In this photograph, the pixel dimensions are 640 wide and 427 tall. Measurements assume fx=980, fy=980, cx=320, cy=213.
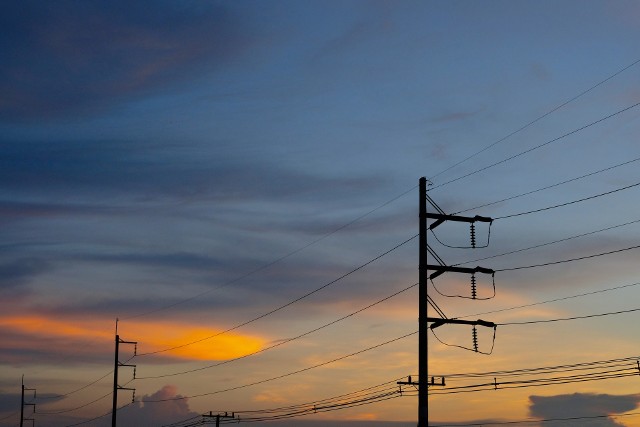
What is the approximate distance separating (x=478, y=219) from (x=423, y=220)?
9.69ft

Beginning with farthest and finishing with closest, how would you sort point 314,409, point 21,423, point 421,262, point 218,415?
point 21,423 → point 218,415 → point 314,409 → point 421,262

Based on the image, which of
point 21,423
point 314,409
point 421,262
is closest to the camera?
point 421,262

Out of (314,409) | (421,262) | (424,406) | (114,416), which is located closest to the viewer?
(424,406)

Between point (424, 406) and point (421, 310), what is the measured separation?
473 centimetres

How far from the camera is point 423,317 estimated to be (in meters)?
48.3

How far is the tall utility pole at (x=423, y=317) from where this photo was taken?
1842 inches

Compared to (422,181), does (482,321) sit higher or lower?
lower

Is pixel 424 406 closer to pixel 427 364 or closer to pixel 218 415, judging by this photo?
pixel 427 364

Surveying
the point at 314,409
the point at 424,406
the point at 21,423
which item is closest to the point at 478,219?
the point at 424,406

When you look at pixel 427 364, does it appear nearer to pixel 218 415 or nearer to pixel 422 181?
pixel 422 181

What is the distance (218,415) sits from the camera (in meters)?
112

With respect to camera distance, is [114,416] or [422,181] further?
[114,416]

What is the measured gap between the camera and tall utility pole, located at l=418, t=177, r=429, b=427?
4678 centimetres

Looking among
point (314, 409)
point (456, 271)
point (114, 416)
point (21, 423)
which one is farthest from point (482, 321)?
point (21, 423)
